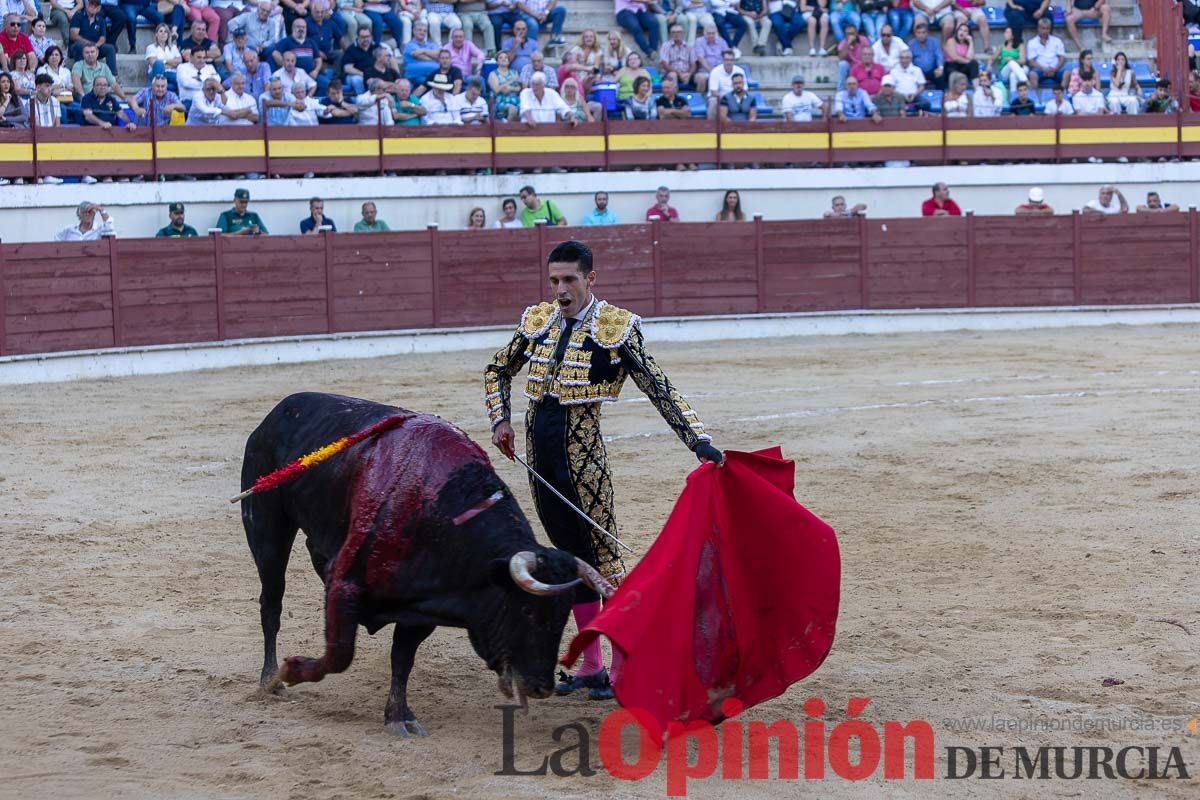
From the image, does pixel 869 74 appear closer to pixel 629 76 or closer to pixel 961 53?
pixel 961 53

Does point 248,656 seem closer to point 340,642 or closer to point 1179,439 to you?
point 340,642

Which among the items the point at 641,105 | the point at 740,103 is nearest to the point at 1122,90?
the point at 740,103

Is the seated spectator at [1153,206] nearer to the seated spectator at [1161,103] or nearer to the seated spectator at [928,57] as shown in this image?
the seated spectator at [1161,103]

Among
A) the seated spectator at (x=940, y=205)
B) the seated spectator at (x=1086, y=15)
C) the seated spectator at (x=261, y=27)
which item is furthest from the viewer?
the seated spectator at (x=1086, y=15)

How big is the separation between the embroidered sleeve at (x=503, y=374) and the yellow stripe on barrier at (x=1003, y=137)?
1273cm

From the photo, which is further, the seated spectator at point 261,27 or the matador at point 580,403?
the seated spectator at point 261,27

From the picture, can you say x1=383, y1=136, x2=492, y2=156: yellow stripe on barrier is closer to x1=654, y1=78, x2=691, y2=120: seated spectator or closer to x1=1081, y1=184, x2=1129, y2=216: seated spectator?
x1=654, y1=78, x2=691, y2=120: seated spectator

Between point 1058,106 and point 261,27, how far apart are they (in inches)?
334

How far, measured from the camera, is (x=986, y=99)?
16500 mm

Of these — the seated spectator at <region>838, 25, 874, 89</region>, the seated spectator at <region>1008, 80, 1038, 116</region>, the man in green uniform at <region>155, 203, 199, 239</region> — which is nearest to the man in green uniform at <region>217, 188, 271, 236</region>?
the man in green uniform at <region>155, 203, 199, 239</region>

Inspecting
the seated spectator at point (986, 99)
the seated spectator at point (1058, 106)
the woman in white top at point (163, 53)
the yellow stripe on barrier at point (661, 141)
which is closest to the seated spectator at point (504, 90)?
the yellow stripe on barrier at point (661, 141)

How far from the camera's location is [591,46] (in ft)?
52.1

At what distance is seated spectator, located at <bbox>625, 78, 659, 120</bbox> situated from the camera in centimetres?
1550

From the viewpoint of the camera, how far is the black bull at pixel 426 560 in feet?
12.0
